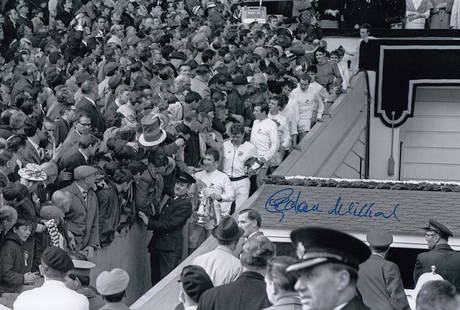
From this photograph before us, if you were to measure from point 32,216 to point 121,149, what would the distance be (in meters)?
2.49

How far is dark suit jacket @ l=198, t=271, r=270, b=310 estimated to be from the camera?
782 cm

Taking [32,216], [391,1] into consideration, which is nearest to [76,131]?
[32,216]

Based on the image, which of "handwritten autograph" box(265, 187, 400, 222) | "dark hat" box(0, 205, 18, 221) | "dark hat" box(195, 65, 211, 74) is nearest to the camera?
"dark hat" box(0, 205, 18, 221)

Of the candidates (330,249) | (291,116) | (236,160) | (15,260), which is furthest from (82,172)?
(291,116)

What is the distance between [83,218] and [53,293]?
370cm

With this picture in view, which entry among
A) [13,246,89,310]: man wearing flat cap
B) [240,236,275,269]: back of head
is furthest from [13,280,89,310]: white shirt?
[240,236,275,269]: back of head

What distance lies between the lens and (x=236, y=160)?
15.2m

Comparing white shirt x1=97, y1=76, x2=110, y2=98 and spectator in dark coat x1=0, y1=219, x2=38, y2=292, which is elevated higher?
spectator in dark coat x1=0, y1=219, x2=38, y2=292

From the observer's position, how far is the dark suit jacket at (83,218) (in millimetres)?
11281

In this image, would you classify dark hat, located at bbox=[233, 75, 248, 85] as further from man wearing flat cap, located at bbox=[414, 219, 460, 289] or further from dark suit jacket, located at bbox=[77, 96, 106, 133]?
man wearing flat cap, located at bbox=[414, 219, 460, 289]

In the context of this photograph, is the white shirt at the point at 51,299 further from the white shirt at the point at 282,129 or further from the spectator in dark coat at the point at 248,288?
the white shirt at the point at 282,129

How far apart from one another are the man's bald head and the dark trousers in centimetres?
269

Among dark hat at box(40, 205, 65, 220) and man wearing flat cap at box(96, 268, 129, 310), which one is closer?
man wearing flat cap at box(96, 268, 129, 310)

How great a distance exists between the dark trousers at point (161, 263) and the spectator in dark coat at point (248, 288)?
201 inches
